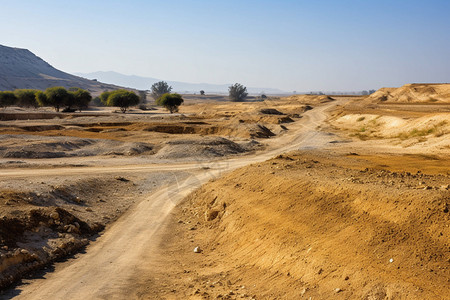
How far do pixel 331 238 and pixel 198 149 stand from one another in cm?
2653

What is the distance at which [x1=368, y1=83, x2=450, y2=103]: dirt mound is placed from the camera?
89.0 meters

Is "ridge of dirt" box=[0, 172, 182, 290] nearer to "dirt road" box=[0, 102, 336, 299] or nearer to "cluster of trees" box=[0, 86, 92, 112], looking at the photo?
"dirt road" box=[0, 102, 336, 299]

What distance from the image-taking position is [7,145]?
33312 mm

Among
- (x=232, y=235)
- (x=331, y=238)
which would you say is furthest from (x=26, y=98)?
(x=331, y=238)

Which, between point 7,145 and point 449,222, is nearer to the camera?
point 449,222

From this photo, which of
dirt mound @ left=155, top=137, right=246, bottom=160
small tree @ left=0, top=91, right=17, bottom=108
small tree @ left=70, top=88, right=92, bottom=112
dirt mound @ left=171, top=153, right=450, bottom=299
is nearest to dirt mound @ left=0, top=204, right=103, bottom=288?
dirt mound @ left=171, top=153, right=450, bottom=299

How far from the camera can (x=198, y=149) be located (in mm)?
36781

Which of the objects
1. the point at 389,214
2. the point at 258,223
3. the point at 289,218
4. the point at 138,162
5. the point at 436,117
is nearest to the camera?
the point at 389,214

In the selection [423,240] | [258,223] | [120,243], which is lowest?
[120,243]

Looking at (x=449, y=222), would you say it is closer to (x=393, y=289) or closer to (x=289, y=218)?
(x=393, y=289)

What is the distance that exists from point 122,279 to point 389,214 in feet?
25.4

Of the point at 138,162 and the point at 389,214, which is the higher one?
the point at 389,214

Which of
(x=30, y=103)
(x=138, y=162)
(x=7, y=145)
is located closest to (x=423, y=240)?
(x=138, y=162)

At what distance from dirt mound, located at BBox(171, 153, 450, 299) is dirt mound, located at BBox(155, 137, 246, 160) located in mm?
18681
